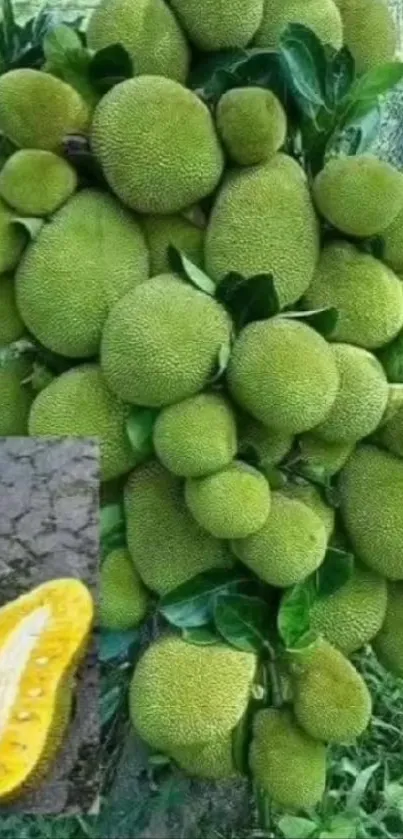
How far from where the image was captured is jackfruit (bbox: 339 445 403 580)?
0.91 metres

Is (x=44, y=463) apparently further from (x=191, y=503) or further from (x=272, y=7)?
(x=272, y=7)

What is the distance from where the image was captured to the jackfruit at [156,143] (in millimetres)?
856

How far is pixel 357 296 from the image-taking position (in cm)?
90

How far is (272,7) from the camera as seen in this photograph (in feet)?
3.06

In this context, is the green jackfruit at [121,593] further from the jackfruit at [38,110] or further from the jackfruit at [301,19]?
the jackfruit at [301,19]

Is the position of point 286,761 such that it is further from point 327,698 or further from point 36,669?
point 36,669

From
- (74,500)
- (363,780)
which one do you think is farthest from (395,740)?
(74,500)

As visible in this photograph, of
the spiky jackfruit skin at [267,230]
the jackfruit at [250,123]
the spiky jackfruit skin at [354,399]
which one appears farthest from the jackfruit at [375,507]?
the jackfruit at [250,123]

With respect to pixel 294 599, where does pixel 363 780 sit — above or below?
below

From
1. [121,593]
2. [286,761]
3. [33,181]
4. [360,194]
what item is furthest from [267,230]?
[286,761]

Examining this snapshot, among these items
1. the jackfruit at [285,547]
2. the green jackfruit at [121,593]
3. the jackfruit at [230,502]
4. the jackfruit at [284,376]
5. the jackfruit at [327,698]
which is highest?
the jackfruit at [284,376]

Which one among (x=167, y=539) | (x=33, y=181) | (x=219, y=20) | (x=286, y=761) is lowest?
(x=286, y=761)

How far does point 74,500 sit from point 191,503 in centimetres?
8

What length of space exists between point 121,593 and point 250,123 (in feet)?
1.19
